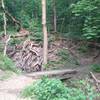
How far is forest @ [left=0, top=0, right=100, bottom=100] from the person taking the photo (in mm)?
9038

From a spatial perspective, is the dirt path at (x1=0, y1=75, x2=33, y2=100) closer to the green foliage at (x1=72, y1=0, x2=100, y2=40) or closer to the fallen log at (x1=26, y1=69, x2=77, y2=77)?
the fallen log at (x1=26, y1=69, x2=77, y2=77)

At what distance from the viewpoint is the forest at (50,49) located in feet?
29.7

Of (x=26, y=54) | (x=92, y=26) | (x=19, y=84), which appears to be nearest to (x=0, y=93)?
(x=19, y=84)

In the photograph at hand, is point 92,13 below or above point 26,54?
above

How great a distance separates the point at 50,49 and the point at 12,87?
8889 mm

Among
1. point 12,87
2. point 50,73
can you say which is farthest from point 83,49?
point 12,87

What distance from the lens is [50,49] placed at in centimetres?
1803

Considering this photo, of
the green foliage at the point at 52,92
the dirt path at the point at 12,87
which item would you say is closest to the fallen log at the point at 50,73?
the dirt path at the point at 12,87

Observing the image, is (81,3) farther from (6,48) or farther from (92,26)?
(6,48)

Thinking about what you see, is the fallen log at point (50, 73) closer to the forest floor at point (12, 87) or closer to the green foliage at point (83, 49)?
the forest floor at point (12, 87)

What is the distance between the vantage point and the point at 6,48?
16938 mm

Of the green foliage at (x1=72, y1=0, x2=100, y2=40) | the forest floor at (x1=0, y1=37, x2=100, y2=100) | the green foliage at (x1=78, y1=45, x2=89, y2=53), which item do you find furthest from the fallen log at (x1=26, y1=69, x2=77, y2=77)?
the green foliage at (x1=78, y1=45, x2=89, y2=53)

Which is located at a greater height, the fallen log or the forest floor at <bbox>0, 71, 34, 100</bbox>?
the forest floor at <bbox>0, 71, 34, 100</bbox>

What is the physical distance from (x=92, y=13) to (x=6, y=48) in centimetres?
626
